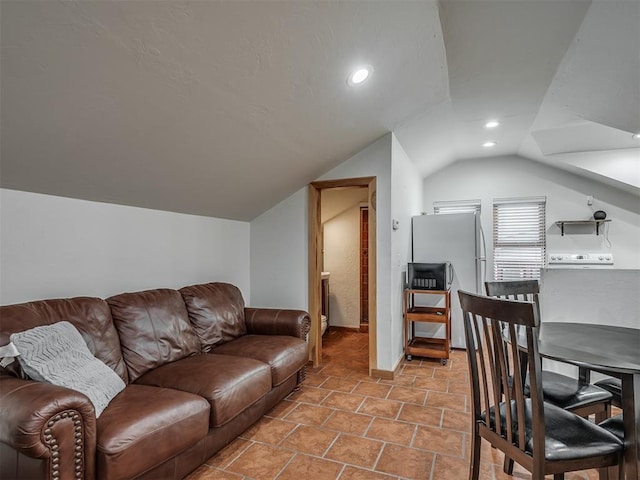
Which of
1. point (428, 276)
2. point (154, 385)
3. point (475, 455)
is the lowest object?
point (475, 455)

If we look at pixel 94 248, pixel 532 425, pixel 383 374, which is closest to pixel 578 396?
pixel 532 425

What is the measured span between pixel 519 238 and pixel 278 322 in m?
4.22

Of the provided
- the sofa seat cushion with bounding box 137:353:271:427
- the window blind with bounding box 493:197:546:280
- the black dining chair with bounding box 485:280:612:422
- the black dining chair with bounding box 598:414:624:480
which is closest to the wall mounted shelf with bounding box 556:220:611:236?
the window blind with bounding box 493:197:546:280

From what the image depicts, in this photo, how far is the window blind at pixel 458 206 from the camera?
5.60 meters

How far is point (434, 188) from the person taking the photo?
5.82 metres

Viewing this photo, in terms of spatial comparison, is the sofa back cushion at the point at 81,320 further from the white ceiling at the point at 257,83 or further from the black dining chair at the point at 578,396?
the black dining chair at the point at 578,396

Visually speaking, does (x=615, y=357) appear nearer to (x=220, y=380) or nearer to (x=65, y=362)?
(x=220, y=380)

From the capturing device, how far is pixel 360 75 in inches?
94.6

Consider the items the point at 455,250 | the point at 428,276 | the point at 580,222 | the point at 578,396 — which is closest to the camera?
the point at 578,396

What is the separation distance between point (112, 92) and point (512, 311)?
203cm

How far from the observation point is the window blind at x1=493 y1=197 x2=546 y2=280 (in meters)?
5.25

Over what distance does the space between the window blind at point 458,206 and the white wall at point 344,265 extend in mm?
1540

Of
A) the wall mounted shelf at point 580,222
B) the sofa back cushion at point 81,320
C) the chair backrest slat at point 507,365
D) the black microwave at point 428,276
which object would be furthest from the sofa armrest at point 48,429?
the wall mounted shelf at point 580,222

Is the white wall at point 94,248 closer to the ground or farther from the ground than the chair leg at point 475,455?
farther from the ground
